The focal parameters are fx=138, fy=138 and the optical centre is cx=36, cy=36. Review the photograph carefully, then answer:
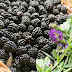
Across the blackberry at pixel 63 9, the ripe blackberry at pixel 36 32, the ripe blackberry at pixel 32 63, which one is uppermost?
the blackberry at pixel 63 9

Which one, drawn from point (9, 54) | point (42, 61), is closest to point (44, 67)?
point (42, 61)

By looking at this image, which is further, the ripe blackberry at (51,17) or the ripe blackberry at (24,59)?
the ripe blackberry at (51,17)

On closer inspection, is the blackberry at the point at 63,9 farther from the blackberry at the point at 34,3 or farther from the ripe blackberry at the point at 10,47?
the ripe blackberry at the point at 10,47

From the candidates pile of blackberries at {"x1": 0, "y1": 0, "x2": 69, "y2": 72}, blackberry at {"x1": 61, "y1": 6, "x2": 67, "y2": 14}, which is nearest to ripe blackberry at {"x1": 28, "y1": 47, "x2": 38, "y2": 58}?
pile of blackberries at {"x1": 0, "y1": 0, "x2": 69, "y2": 72}

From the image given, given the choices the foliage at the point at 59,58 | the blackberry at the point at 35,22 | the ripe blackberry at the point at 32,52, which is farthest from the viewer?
the blackberry at the point at 35,22

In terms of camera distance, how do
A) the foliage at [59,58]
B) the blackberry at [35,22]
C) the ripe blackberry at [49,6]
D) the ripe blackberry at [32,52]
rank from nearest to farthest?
the foliage at [59,58]
the ripe blackberry at [32,52]
the blackberry at [35,22]
the ripe blackberry at [49,6]

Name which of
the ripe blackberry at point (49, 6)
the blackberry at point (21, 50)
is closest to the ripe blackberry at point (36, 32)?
the blackberry at point (21, 50)

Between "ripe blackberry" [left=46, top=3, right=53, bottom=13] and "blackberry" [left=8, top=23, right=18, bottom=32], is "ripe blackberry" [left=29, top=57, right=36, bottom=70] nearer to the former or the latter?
"blackberry" [left=8, top=23, right=18, bottom=32]

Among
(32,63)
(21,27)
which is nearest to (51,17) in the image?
(21,27)

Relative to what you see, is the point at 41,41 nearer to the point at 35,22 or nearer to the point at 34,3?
the point at 35,22
